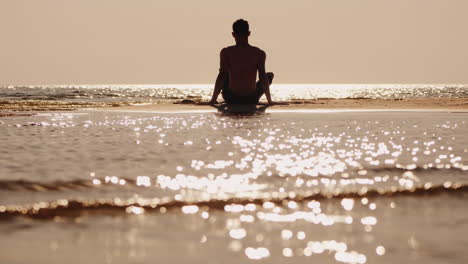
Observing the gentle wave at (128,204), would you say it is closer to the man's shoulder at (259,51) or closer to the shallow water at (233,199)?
the shallow water at (233,199)

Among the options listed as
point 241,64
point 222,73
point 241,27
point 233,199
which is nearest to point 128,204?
point 233,199

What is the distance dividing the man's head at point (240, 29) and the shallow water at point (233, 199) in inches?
191

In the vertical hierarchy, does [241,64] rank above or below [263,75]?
above

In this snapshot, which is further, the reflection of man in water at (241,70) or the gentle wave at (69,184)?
the reflection of man in water at (241,70)

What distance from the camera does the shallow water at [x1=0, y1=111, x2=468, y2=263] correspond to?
6.63 feet

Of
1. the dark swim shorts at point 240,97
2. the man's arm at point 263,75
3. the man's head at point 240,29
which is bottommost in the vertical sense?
the dark swim shorts at point 240,97

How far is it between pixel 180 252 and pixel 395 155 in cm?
283

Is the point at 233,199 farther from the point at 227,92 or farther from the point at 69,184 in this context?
the point at 227,92

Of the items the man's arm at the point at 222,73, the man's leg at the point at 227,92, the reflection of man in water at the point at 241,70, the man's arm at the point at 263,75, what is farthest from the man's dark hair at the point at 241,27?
the man's leg at the point at 227,92

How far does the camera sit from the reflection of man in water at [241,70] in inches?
403

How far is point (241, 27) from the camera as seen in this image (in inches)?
393

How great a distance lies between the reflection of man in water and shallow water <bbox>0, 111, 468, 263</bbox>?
5075 millimetres

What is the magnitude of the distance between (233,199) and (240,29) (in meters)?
7.53

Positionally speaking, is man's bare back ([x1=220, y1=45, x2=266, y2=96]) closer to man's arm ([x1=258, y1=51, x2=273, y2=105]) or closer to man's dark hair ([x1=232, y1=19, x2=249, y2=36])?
man's arm ([x1=258, y1=51, x2=273, y2=105])
